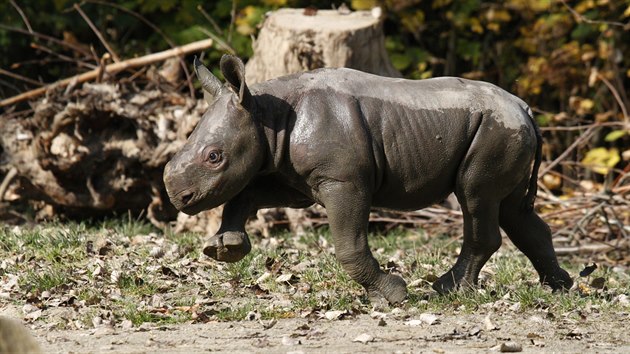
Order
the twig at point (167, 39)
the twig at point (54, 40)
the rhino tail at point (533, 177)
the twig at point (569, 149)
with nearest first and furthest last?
1. the rhino tail at point (533, 177)
2. the twig at point (569, 149)
3. the twig at point (167, 39)
4. the twig at point (54, 40)

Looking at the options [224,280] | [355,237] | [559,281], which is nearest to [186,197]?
[355,237]

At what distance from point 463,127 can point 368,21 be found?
4036 mm

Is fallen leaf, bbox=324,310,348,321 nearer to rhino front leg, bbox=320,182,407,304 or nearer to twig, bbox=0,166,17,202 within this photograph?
rhino front leg, bbox=320,182,407,304

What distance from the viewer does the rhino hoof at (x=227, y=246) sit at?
6.22 meters

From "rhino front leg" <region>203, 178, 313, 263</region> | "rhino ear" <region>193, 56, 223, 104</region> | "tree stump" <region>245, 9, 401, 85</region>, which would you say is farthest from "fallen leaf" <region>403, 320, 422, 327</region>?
"tree stump" <region>245, 9, 401, 85</region>

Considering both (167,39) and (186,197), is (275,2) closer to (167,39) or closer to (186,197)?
(167,39)

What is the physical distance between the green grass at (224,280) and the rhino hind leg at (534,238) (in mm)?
124

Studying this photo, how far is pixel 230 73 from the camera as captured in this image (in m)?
6.28

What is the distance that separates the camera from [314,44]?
1000cm

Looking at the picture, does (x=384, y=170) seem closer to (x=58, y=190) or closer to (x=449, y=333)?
(x=449, y=333)

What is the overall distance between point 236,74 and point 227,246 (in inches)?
40.3

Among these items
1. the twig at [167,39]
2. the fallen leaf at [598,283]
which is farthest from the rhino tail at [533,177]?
the twig at [167,39]

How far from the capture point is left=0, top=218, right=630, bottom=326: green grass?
6559 mm

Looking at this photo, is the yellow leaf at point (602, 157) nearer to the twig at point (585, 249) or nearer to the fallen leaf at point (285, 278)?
the twig at point (585, 249)
